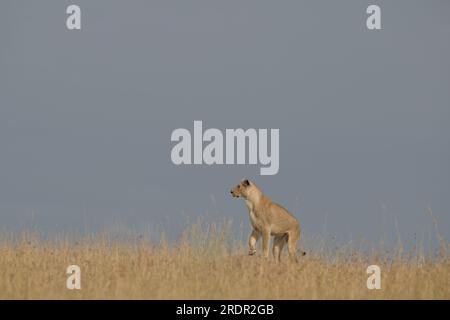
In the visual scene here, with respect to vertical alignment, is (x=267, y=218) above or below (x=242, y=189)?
below

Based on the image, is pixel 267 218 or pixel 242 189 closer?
pixel 267 218

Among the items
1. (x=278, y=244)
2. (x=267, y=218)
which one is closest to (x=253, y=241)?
(x=267, y=218)

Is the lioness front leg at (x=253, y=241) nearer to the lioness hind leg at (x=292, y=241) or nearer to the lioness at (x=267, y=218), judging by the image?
the lioness at (x=267, y=218)

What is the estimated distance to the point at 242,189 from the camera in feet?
57.4

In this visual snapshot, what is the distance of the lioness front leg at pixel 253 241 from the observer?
16.3m

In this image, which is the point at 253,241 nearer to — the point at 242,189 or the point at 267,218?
the point at 267,218

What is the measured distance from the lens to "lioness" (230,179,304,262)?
17312mm

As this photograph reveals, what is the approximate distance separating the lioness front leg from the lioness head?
91cm

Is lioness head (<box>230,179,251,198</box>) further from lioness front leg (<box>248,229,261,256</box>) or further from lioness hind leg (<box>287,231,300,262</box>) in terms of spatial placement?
lioness hind leg (<box>287,231,300,262</box>)

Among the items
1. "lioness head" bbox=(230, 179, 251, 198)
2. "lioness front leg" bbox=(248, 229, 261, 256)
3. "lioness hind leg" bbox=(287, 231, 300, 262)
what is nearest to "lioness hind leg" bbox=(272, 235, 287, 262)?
"lioness hind leg" bbox=(287, 231, 300, 262)

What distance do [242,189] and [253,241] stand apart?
1297 mm
